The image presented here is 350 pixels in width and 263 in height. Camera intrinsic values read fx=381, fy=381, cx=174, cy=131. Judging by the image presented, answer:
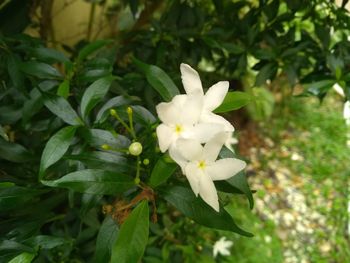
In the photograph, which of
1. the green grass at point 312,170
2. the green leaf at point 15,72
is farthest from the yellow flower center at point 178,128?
the green grass at point 312,170

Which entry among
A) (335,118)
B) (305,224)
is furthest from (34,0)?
(335,118)

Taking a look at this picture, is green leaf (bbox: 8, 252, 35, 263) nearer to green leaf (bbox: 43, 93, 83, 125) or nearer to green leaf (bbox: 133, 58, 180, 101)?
green leaf (bbox: 43, 93, 83, 125)

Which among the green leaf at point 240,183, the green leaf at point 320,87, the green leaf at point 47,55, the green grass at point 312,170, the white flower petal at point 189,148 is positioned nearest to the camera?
the white flower petal at point 189,148

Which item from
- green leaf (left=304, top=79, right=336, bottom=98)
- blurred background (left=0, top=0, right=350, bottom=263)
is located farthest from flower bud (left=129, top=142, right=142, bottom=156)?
green leaf (left=304, top=79, right=336, bottom=98)

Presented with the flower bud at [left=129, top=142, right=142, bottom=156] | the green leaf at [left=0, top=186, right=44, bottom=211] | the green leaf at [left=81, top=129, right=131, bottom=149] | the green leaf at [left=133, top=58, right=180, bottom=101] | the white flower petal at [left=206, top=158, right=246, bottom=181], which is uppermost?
the green leaf at [left=133, top=58, right=180, bottom=101]

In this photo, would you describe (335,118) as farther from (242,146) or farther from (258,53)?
(258,53)

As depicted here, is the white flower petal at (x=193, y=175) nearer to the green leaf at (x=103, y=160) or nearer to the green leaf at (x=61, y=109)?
the green leaf at (x=103, y=160)
